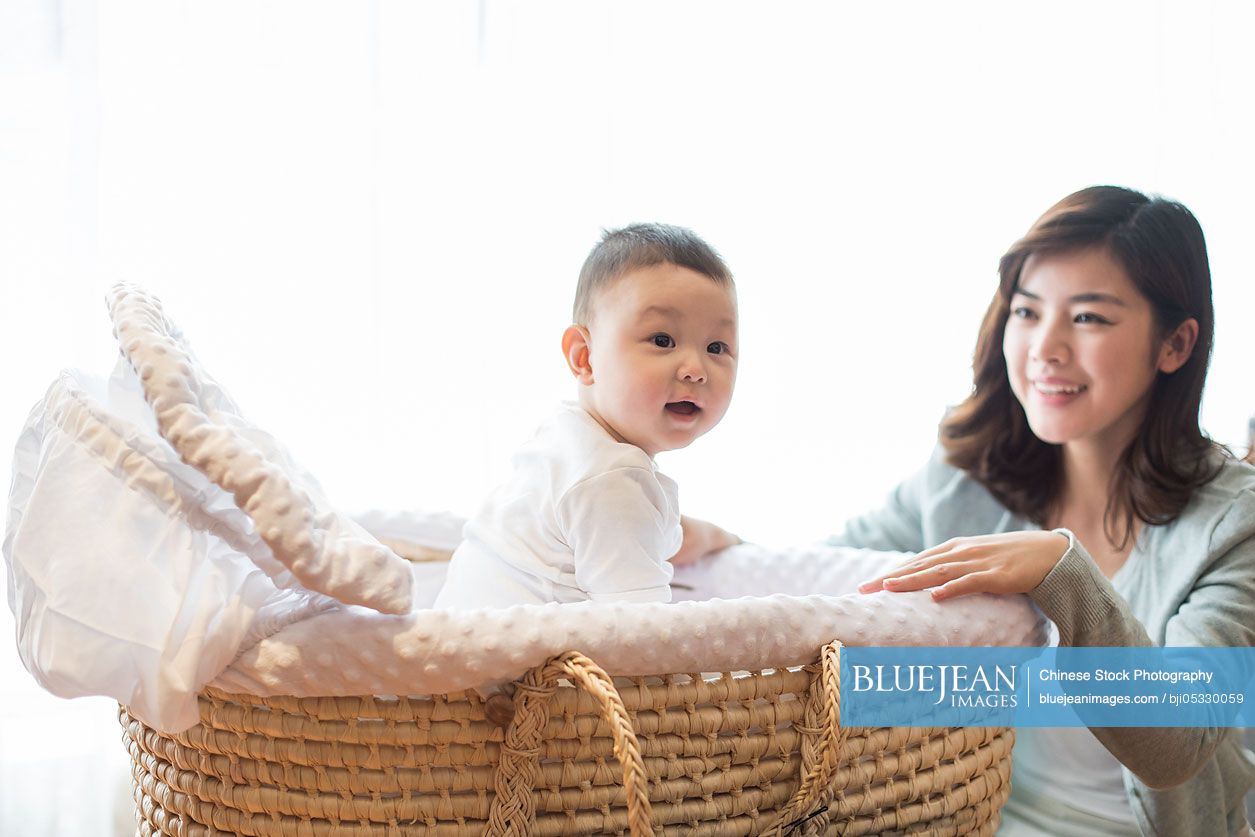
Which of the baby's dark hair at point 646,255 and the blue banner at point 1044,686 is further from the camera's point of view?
the baby's dark hair at point 646,255

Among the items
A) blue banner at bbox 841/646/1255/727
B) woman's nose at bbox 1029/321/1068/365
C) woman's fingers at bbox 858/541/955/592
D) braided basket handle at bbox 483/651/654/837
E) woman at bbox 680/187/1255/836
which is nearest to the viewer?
braided basket handle at bbox 483/651/654/837

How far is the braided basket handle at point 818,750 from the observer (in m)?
0.70

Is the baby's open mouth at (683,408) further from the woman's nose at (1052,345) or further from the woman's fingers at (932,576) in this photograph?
the woman's nose at (1052,345)

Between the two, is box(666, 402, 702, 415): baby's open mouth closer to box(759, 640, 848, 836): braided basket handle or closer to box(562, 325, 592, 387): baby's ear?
box(562, 325, 592, 387): baby's ear

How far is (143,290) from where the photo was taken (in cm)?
76

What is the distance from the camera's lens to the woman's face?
123 cm

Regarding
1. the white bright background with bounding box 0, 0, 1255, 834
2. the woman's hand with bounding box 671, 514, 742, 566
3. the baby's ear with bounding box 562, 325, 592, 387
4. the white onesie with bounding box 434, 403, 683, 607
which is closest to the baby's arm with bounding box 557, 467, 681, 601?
the white onesie with bounding box 434, 403, 683, 607

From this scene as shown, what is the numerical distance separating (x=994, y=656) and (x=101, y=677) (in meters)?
0.60

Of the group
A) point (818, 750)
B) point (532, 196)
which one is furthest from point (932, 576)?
point (532, 196)

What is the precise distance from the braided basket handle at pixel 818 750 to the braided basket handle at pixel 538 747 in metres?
0.11

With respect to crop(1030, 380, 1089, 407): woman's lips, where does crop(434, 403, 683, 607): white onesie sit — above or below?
below

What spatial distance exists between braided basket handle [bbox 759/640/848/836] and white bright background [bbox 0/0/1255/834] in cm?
63

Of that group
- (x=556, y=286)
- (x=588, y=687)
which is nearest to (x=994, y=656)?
(x=588, y=687)

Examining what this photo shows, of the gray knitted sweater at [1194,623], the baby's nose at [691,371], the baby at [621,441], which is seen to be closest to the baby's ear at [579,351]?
the baby at [621,441]
